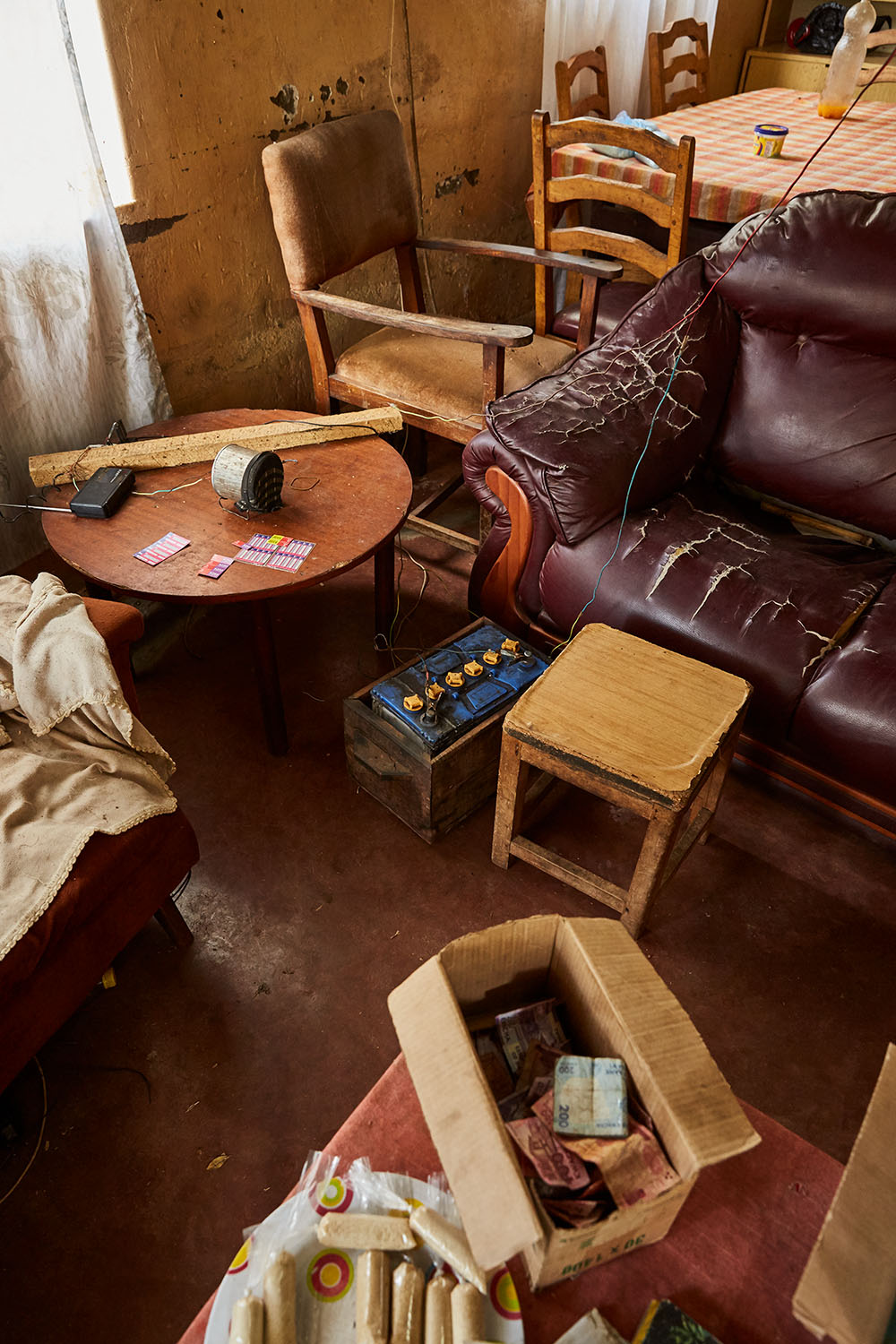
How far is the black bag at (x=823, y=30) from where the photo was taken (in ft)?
13.5

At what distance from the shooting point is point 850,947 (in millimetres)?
1618

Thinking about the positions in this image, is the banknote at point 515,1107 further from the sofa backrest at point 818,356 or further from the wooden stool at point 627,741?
the sofa backrest at point 818,356

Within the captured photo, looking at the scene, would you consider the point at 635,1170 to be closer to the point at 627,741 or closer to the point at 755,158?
the point at 627,741

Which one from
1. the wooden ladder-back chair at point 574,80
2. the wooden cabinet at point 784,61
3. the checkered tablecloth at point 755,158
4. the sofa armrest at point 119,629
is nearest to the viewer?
the sofa armrest at point 119,629

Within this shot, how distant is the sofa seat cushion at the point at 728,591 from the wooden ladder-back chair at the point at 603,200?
858mm

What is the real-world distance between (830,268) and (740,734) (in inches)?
42.4

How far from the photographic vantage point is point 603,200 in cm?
248

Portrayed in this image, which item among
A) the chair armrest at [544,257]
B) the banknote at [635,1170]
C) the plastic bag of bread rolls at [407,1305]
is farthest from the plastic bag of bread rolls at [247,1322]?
the chair armrest at [544,257]

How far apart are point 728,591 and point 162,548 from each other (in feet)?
3.79

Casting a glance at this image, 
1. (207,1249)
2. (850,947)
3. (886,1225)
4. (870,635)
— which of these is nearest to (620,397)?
(870,635)

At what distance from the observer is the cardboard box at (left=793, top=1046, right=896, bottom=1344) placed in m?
0.64

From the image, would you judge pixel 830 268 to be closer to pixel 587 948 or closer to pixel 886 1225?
pixel 587 948

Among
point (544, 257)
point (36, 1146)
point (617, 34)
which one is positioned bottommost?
point (36, 1146)

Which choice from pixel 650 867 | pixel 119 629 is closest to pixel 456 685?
pixel 650 867
